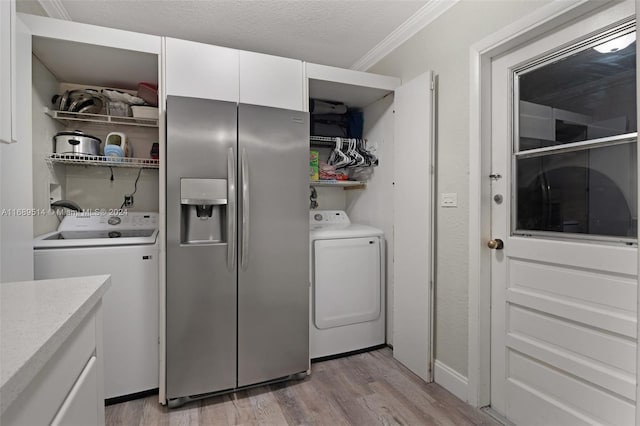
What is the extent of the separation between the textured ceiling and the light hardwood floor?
2409 millimetres

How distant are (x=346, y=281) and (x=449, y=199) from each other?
974 mm

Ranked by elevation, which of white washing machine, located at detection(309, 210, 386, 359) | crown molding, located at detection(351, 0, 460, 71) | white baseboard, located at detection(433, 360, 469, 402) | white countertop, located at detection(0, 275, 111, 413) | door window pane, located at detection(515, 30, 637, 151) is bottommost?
white baseboard, located at detection(433, 360, 469, 402)

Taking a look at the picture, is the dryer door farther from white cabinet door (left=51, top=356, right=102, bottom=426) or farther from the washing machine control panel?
white cabinet door (left=51, top=356, right=102, bottom=426)

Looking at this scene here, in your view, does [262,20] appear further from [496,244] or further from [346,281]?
[496,244]

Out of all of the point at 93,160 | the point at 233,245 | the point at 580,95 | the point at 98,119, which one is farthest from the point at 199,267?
the point at 580,95

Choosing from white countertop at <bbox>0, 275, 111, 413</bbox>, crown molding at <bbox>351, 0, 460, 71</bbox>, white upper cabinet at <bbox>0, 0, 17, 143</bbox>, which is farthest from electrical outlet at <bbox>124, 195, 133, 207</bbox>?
crown molding at <bbox>351, 0, 460, 71</bbox>

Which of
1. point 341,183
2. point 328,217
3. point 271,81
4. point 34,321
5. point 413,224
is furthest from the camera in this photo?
point 328,217

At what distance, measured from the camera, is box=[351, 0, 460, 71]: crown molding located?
2061 mm

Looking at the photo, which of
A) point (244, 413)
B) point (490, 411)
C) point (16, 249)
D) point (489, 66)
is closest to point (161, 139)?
point (16, 249)

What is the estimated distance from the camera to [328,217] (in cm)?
304

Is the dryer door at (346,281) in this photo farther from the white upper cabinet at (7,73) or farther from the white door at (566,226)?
the white upper cabinet at (7,73)

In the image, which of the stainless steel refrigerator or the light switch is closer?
the stainless steel refrigerator

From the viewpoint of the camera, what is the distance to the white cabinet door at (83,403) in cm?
62

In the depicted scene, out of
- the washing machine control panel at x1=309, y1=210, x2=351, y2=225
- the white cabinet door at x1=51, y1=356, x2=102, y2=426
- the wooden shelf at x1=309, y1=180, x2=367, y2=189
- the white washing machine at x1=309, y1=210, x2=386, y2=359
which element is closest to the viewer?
the white cabinet door at x1=51, y1=356, x2=102, y2=426
